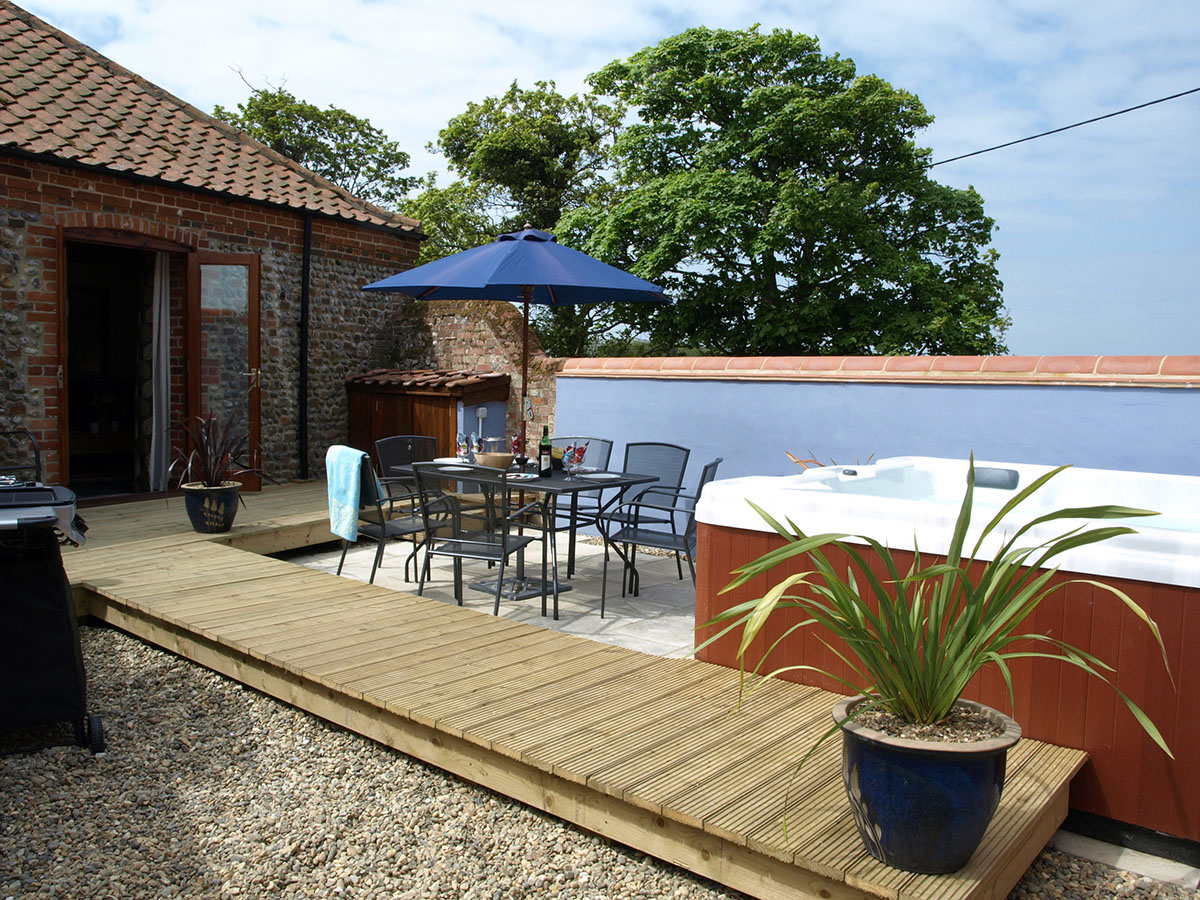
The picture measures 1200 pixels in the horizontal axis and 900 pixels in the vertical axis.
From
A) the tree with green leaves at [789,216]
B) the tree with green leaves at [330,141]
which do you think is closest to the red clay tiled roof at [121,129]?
the tree with green leaves at [789,216]

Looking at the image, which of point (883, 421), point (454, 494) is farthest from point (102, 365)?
point (883, 421)

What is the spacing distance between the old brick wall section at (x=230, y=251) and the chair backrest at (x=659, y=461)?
4.26m

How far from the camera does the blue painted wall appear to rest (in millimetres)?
4660

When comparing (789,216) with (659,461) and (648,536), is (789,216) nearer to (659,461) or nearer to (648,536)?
(659,461)

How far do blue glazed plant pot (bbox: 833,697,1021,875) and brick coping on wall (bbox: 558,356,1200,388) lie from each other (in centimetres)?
340

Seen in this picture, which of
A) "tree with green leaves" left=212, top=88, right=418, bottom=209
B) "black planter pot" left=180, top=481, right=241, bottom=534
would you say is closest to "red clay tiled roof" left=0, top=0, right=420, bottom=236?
"black planter pot" left=180, top=481, right=241, bottom=534

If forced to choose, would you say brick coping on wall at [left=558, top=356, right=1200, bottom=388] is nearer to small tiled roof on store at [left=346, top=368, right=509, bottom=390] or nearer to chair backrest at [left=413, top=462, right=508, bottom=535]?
small tiled roof on store at [left=346, top=368, right=509, bottom=390]

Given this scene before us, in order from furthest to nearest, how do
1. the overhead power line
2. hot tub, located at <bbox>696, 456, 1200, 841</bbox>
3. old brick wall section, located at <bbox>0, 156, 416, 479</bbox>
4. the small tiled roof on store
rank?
the overhead power line → the small tiled roof on store → old brick wall section, located at <bbox>0, 156, 416, 479</bbox> → hot tub, located at <bbox>696, 456, 1200, 841</bbox>

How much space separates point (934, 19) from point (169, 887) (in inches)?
596

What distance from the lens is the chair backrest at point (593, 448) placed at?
6.25 metres

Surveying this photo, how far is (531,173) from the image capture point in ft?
63.0

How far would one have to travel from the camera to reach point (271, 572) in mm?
4945

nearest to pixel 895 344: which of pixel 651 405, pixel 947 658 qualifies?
pixel 651 405

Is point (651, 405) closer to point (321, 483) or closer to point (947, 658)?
point (321, 483)
